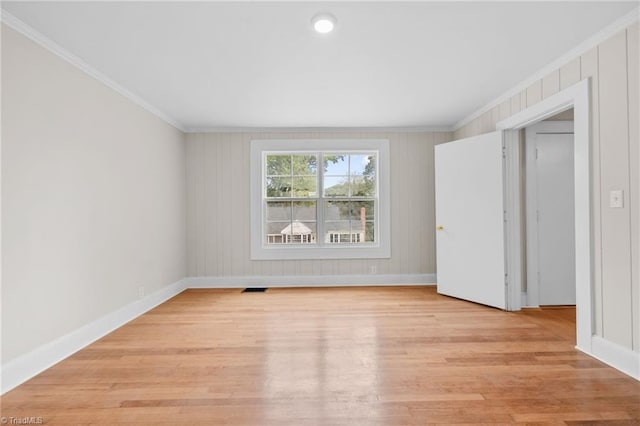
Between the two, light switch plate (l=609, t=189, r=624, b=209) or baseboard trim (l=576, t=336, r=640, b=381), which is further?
light switch plate (l=609, t=189, r=624, b=209)

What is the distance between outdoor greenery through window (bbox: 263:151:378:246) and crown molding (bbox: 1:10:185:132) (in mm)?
1937

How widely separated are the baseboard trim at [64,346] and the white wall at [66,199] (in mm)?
57

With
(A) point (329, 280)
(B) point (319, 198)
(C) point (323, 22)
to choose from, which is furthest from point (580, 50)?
(A) point (329, 280)

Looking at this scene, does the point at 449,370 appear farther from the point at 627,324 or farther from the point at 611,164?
the point at 611,164

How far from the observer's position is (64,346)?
2.58m

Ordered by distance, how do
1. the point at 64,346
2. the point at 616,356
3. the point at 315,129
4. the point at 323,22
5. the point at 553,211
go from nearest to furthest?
the point at 323,22 → the point at 616,356 → the point at 64,346 → the point at 553,211 → the point at 315,129

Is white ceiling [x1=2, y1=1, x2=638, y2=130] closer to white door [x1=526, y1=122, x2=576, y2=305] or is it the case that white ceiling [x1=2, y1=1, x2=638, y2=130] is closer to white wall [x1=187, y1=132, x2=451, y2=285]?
white door [x1=526, y1=122, x2=576, y2=305]

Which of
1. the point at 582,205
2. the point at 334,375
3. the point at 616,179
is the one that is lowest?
the point at 334,375

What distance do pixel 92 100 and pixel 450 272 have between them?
14.6 ft

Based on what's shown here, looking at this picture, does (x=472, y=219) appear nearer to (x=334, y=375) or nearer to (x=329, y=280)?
(x=329, y=280)

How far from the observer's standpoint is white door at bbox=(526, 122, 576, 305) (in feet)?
12.9

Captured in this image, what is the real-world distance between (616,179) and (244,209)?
14.0 feet

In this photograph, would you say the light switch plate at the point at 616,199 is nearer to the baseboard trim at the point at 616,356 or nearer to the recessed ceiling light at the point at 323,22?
the baseboard trim at the point at 616,356

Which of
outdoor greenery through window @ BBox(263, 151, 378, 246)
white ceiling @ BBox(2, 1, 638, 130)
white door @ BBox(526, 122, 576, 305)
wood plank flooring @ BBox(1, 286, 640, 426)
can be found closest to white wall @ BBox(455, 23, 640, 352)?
white ceiling @ BBox(2, 1, 638, 130)
